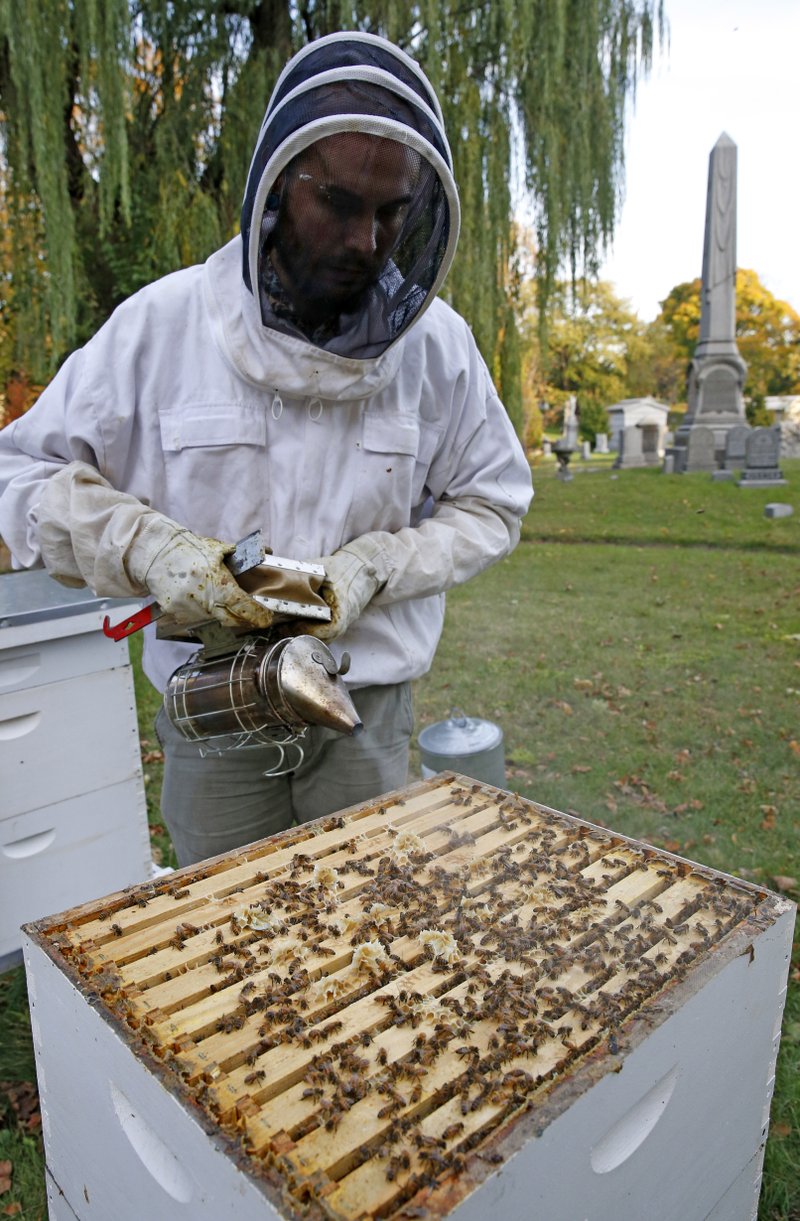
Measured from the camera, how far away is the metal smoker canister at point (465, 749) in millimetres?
3510

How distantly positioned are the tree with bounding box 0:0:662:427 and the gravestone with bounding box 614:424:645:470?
535 inches

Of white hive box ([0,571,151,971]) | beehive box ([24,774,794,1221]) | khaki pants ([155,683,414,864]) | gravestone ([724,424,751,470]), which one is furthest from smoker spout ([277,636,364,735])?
gravestone ([724,424,751,470])

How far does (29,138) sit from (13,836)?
13.9ft

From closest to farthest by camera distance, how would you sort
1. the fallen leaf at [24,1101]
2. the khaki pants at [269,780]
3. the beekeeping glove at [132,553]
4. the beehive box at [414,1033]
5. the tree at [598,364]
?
1. the beehive box at [414,1033]
2. the beekeeping glove at [132,553]
3. the khaki pants at [269,780]
4. the fallen leaf at [24,1101]
5. the tree at [598,364]

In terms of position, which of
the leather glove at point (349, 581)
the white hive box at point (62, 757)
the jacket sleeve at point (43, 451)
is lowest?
the white hive box at point (62, 757)

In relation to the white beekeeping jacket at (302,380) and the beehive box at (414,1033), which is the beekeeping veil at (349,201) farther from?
the beehive box at (414,1033)

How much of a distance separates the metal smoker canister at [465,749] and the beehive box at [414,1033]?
71.6 inches

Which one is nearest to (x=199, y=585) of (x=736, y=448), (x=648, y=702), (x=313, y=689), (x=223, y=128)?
(x=313, y=689)

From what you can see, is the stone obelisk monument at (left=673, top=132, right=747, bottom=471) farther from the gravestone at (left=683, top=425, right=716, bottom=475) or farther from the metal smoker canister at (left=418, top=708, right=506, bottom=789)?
the metal smoker canister at (left=418, top=708, right=506, bottom=789)

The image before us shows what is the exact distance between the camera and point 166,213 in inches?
216

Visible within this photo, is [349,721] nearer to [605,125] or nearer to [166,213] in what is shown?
[166,213]

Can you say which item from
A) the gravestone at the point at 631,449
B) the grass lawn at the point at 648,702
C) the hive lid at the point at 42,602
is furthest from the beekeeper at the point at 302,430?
the gravestone at the point at 631,449

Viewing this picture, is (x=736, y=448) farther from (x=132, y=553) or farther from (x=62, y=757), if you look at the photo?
(x=132, y=553)

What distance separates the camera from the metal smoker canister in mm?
3510
